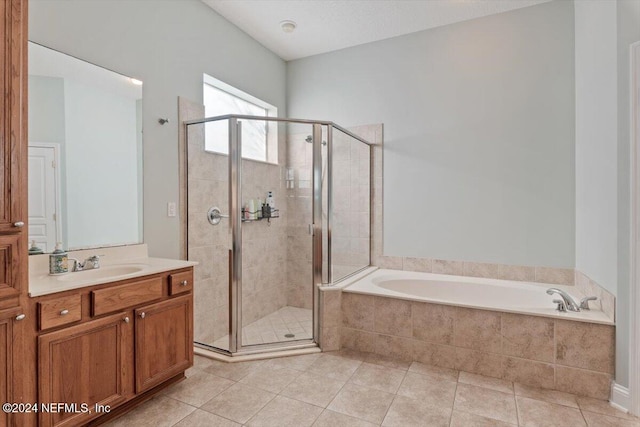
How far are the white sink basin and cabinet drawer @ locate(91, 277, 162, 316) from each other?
0.15m

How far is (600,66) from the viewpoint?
2.25 meters

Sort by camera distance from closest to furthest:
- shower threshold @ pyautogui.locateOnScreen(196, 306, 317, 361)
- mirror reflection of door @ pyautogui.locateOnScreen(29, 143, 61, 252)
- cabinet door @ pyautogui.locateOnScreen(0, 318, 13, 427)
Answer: cabinet door @ pyautogui.locateOnScreen(0, 318, 13, 427) → mirror reflection of door @ pyautogui.locateOnScreen(29, 143, 61, 252) → shower threshold @ pyautogui.locateOnScreen(196, 306, 317, 361)

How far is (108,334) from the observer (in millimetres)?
1688

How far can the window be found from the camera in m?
2.64

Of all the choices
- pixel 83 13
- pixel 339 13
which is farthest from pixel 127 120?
pixel 339 13

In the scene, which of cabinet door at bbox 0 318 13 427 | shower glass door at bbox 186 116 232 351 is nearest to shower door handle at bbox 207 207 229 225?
shower glass door at bbox 186 116 232 351

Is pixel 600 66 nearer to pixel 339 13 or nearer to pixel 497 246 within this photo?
pixel 497 246

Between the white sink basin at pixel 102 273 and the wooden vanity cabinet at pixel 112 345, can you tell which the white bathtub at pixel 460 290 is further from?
the white sink basin at pixel 102 273

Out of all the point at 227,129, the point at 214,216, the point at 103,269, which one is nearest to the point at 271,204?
the point at 214,216

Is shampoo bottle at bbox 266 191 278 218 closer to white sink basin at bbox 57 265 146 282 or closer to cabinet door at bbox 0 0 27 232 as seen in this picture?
white sink basin at bbox 57 265 146 282

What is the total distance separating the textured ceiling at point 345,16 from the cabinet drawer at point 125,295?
240 centimetres

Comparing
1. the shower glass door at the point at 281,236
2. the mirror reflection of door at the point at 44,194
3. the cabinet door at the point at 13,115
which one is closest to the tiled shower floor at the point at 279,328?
the shower glass door at the point at 281,236

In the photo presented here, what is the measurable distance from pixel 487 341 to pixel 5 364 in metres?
2.63

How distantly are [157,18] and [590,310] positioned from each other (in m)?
3.66
